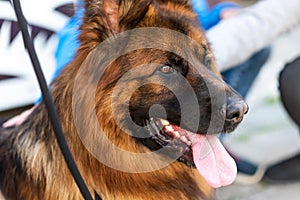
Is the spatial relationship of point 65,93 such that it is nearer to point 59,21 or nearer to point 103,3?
point 103,3

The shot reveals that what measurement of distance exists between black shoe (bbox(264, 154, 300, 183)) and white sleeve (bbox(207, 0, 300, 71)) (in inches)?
24.8

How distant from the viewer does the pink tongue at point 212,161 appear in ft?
6.60

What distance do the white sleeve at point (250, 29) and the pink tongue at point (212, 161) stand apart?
0.97 meters

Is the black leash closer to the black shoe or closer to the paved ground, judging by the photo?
the paved ground

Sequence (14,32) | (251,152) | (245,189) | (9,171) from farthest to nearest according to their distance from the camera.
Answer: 1. (251,152)
2. (245,189)
3. (14,32)
4. (9,171)

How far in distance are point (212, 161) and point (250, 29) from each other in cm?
135

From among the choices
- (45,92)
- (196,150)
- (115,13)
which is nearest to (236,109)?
(196,150)

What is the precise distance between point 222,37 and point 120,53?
1.30 meters

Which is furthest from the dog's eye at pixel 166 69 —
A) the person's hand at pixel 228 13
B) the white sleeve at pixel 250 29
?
the person's hand at pixel 228 13

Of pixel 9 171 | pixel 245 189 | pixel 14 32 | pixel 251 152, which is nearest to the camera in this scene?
pixel 9 171

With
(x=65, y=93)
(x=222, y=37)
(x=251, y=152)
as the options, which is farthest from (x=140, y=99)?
(x=251, y=152)

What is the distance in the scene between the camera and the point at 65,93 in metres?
1.96

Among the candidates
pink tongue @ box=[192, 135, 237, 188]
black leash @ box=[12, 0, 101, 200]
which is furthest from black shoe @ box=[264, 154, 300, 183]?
black leash @ box=[12, 0, 101, 200]

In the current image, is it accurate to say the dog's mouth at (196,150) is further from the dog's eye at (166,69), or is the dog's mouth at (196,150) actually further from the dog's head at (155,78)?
the dog's eye at (166,69)
